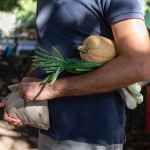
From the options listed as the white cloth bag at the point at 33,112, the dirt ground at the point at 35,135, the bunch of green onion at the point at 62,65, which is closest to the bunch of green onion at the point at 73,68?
the bunch of green onion at the point at 62,65

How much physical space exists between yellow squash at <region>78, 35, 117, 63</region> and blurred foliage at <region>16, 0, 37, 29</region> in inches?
373

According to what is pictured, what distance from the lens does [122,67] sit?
3.43 ft

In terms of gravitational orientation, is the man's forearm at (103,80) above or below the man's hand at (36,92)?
above

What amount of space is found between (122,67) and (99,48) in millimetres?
170

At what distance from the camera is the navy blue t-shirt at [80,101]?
1220 millimetres

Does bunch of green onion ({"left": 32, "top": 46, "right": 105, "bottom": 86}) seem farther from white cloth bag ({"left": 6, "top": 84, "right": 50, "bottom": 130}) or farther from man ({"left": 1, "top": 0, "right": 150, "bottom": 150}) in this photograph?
white cloth bag ({"left": 6, "top": 84, "right": 50, "bottom": 130})

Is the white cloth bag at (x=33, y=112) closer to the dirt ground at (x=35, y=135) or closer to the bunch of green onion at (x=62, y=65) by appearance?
the bunch of green onion at (x=62, y=65)

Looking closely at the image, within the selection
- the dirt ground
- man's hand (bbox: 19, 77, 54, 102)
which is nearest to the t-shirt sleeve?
man's hand (bbox: 19, 77, 54, 102)

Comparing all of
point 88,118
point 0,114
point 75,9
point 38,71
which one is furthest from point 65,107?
point 0,114

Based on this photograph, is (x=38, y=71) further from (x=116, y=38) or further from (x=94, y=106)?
(x=116, y=38)

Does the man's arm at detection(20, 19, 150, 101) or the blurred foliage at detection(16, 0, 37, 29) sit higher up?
the blurred foliage at detection(16, 0, 37, 29)

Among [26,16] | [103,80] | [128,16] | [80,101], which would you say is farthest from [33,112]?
[26,16]

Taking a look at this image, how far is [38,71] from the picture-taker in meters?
1.44

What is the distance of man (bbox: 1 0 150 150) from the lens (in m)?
1.07
